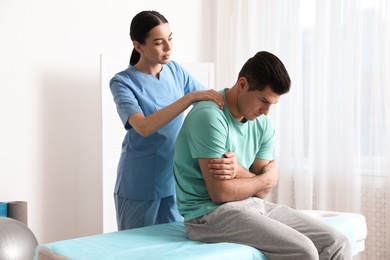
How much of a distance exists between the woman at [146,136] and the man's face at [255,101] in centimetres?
21

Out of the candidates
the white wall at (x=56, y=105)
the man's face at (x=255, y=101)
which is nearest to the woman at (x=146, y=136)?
the man's face at (x=255, y=101)

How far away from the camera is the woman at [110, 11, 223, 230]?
218 centimetres

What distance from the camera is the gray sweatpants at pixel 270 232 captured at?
1.81 m

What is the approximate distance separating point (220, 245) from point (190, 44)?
266 cm

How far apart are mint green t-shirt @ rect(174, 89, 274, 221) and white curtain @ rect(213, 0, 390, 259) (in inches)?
64.1

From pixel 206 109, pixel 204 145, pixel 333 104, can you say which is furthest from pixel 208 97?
pixel 333 104

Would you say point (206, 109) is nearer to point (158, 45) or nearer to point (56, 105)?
point (158, 45)

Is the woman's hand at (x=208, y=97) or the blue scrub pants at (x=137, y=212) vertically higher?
the woman's hand at (x=208, y=97)

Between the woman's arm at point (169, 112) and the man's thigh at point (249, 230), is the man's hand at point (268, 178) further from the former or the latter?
the woman's arm at point (169, 112)

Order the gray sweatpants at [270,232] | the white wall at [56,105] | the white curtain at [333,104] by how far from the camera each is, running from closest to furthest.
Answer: the gray sweatpants at [270,232]
the white wall at [56,105]
the white curtain at [333,104]

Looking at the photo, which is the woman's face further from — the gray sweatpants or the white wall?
the white wall

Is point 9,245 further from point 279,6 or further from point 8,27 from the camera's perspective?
point 279,6

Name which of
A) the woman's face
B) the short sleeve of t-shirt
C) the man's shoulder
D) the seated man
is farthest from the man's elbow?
the woman's face

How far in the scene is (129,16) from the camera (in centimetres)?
391
